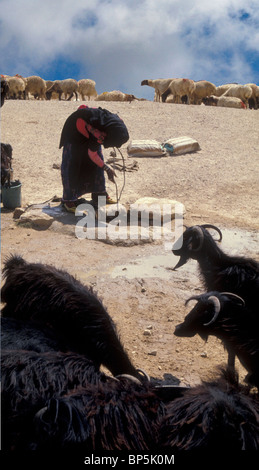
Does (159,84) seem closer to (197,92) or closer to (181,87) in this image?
(197,92)

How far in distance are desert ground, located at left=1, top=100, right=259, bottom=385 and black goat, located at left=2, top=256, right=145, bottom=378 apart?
51cm

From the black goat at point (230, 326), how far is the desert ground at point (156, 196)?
56cm

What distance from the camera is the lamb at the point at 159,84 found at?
3129 cm

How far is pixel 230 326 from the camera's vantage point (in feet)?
9.87

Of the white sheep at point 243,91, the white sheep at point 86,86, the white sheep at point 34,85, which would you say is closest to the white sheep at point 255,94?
the white sheep at point 243,91

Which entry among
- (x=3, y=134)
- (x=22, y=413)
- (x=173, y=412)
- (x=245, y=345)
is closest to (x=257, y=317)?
(x=245, y=345)

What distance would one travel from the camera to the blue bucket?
726 centimetres

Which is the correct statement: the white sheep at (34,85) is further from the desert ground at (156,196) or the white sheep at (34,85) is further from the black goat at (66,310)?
the black goat at (66,310)

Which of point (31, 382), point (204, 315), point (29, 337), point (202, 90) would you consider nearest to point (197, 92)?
point (202, 90)

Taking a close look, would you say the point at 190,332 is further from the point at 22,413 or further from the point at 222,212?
the point at 222,212

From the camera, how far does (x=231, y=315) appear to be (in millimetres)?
3008

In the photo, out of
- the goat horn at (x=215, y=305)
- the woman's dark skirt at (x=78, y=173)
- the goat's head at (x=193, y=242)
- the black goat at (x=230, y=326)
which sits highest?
the woman's dark skirt at (x=78, y=173)

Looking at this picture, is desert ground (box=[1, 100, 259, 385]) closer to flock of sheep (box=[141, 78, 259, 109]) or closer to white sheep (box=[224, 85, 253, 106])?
flock of sheep (box=[141, 78, 259, 109])

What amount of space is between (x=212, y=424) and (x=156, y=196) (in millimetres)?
6971
